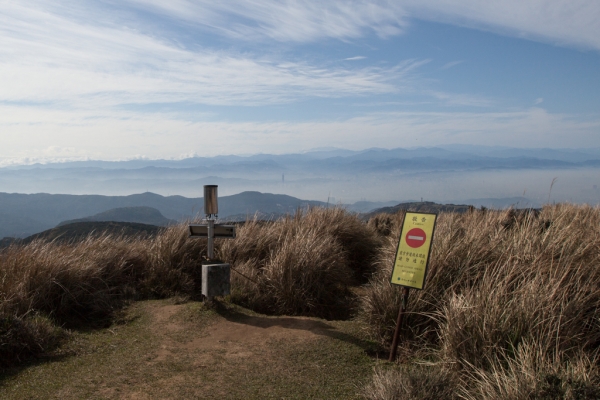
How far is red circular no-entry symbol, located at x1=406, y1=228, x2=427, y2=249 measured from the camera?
4969 mm

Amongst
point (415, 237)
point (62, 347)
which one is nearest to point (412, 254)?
point (415, 237)

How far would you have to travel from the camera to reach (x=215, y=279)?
22.7ft

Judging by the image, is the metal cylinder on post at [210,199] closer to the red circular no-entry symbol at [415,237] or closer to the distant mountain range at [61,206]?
Answer: the red circular no-entry symbol at [415,237]

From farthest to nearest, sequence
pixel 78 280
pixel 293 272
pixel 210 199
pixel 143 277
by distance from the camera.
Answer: pixel 143 277
pixel 293 272
pixel 78 280
pixel 210 199

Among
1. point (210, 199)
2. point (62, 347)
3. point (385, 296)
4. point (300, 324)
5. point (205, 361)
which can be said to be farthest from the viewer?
point (210, 199)

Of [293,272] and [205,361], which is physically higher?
[293,272]

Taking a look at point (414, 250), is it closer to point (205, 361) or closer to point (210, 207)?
point (205, 361)

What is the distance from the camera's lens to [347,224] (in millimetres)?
10688

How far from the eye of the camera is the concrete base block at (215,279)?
22.6ft

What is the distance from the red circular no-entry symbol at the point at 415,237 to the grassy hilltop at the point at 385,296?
24.9 inches

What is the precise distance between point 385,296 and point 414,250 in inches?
41.6

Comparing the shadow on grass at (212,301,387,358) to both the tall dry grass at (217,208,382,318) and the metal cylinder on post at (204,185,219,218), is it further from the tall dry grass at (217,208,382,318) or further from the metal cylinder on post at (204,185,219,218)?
the metal cylinder on post at (204,185,219,218)

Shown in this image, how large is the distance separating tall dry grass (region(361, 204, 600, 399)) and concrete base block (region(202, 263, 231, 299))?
80.9 inches

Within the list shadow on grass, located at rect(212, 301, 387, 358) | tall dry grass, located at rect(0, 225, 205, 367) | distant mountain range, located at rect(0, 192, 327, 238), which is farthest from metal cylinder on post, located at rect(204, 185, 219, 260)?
distant mountain range, located at rect(0, 192, 327, 238)
